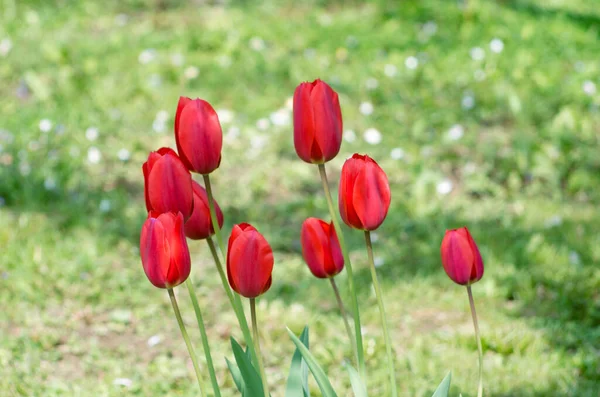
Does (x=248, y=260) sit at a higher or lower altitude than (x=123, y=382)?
higher

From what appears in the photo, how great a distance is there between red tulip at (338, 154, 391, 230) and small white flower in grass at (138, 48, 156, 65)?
3.68 meters

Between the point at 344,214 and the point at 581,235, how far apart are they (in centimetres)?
219

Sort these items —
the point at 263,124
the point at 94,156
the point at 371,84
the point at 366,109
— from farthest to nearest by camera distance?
1. the point at 371,84
2. the point at 366,109
3. the point at 263,124
4. the point at 94,156

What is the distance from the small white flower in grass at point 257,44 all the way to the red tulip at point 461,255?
3869mm

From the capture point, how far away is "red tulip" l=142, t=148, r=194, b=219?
124 cm

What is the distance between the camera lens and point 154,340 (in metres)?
2.56

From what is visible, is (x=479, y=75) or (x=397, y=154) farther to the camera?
(x=479, y=75)

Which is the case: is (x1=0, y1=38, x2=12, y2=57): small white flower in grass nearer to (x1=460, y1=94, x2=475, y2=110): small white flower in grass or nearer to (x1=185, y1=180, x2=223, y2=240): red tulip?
(x1=460, y1=94, x2=475, y2=110): small white flower in grass

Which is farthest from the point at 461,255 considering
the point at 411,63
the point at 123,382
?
the point at 411,63

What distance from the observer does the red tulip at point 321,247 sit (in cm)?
144

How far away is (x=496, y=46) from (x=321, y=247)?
12.7ft

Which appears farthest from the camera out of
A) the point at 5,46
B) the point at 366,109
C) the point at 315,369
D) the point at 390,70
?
the point at 5,46

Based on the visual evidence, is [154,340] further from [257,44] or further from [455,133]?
[257,44]

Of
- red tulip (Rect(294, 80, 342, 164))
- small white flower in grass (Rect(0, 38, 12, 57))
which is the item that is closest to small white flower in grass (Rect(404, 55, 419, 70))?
small white flower in grass (Rect(0, 38, 12, 57))
